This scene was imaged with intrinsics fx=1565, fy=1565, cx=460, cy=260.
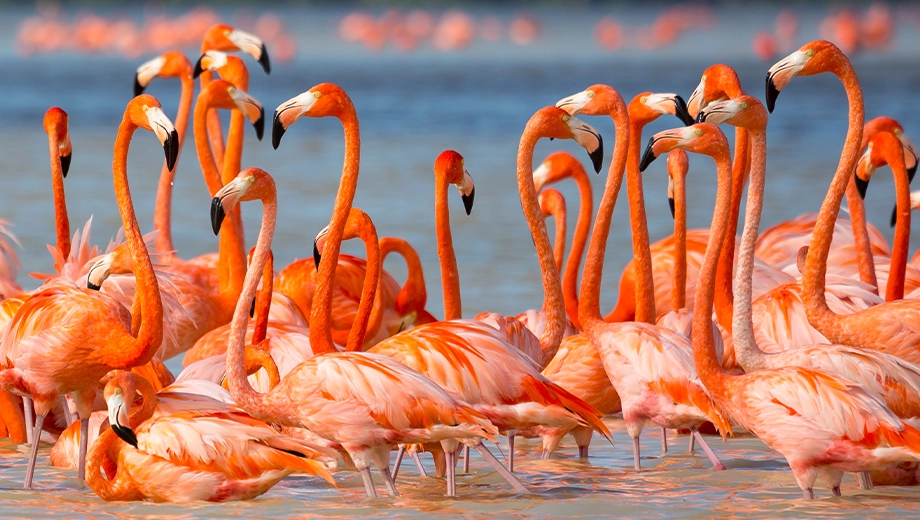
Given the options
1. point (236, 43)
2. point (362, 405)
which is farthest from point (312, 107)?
point (236, 43)

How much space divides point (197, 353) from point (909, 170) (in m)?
3.28

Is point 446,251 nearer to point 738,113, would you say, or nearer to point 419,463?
point 419,463

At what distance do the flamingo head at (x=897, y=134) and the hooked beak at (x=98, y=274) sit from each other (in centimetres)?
335

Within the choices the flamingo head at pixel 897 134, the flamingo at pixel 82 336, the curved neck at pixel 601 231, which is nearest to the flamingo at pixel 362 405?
the flamingo at pixel 82 336

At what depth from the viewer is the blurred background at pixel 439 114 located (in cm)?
1193

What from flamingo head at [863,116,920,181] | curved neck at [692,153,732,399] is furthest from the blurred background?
curved neck at [692,153,732,399]

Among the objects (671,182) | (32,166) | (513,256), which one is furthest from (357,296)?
(32,166)

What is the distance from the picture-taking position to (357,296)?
7.47 metres

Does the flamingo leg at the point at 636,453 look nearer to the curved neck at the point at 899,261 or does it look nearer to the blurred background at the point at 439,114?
the curved neck at the point at 899,261

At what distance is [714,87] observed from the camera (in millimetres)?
6750

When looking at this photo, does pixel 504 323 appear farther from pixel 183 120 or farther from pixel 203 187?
pixel 203 187

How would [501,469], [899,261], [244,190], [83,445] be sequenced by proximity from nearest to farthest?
[501,469] → [244,190] → [83,445] → [899,261]

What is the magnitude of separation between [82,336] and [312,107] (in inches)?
46.6

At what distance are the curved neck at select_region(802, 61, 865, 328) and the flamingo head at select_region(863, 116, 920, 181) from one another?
0.97 m
